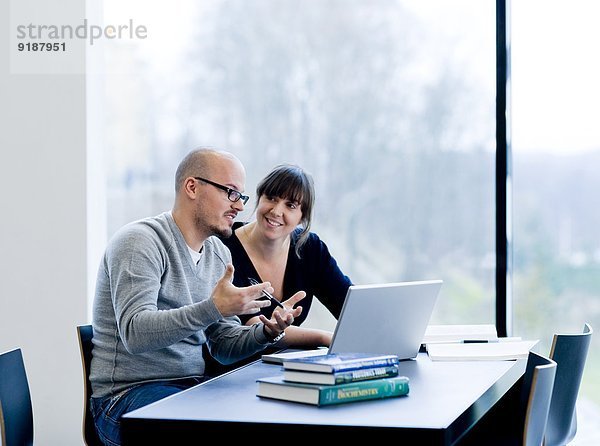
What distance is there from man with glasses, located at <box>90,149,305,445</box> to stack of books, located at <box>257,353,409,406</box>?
419 mm

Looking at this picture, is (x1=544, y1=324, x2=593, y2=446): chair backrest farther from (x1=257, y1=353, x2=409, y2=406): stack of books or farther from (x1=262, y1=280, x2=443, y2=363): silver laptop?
(x1=257, y1=353, x2=409, y2=406): stack of books

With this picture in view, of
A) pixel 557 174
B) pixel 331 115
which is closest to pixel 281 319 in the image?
pixel 557 174

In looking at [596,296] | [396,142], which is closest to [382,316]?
[596,296]

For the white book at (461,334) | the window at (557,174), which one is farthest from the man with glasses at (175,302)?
the window at (557,174)

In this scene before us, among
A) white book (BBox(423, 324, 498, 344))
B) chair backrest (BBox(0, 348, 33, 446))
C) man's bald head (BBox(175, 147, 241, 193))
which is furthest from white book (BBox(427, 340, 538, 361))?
chair backrest (BBox(0, 348, 33, 446))

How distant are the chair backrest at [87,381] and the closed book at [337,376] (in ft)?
2.94

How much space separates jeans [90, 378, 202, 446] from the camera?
7.31 feet

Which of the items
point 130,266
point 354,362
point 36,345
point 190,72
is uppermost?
A: point 190,72

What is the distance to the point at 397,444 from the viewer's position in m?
1.47

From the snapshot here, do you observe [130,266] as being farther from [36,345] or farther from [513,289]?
[513,289]

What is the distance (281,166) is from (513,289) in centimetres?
141

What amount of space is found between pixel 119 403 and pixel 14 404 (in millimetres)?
272

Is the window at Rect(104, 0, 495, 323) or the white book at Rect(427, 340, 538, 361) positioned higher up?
the window at Rect(104, 0, 495, 323)

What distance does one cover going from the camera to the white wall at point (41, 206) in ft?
11.7
